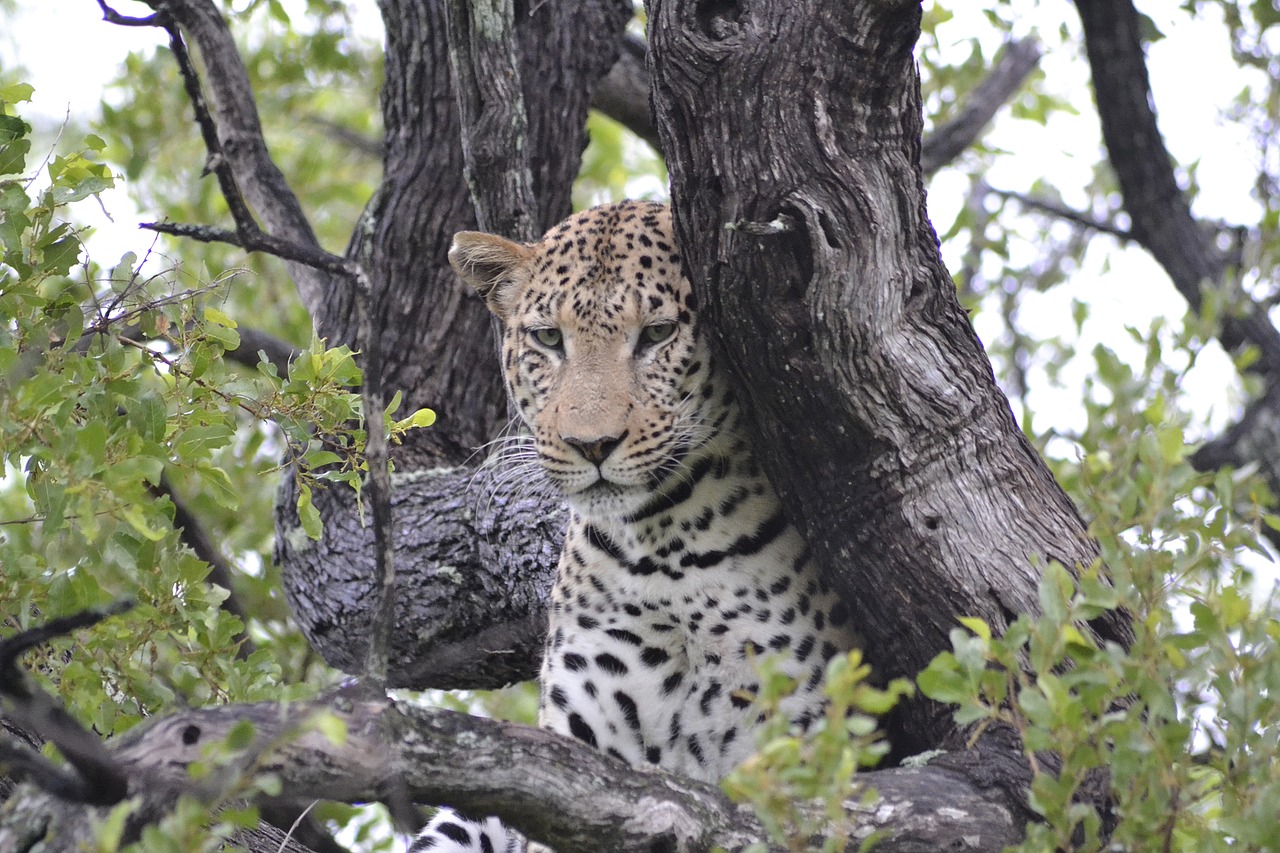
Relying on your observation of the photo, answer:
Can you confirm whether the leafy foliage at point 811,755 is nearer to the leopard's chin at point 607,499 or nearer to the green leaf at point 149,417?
the green leaf at point 149,417

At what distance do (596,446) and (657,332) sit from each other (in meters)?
0.47

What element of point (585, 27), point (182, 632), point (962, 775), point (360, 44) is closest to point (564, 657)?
point (182, 632)

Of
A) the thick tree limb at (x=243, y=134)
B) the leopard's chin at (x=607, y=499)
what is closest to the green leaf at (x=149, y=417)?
the leopard's chin at (x=607, y=499)

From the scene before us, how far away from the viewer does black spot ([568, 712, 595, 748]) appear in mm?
4977

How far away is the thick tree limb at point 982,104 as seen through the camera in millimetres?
8508

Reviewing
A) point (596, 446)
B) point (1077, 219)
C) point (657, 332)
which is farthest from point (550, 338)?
point (1077, 219)

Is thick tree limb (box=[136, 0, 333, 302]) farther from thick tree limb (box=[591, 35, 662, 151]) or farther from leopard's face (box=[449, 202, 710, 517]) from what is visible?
thick tree limb (box=[591, 35, 662, 151])

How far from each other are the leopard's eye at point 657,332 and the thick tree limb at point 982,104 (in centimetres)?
377

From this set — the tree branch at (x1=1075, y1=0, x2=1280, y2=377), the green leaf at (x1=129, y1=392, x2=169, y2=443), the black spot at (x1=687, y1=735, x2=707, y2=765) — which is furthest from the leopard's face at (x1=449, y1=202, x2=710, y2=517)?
the tree branch at (x1=1075, y1=0, x2=1280, y2=377)

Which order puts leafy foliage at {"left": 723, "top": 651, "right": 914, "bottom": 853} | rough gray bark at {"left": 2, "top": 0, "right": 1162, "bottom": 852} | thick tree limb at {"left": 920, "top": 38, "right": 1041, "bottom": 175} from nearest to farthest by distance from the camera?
leafy foliage at {"left": 723, "top": 651, "right": 914, "bottom": 853}, rough gray bark at {"left": 2, "top": 0, "right": 1162, "bottom": 852}, thick tree limb at {"left": 920, "top": 38, "right": 1041, "bottom": 175}

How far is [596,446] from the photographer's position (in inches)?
183

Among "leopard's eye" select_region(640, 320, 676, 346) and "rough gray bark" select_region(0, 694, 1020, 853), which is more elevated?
"leopard's eye" select_region(640, 320, 676, 346)

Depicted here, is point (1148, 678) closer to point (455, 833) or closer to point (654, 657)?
point (654, 657)

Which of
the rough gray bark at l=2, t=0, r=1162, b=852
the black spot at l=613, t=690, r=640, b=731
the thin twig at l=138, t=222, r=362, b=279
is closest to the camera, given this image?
the rough gray bark at l=2, t=0, r=1162, b=852
